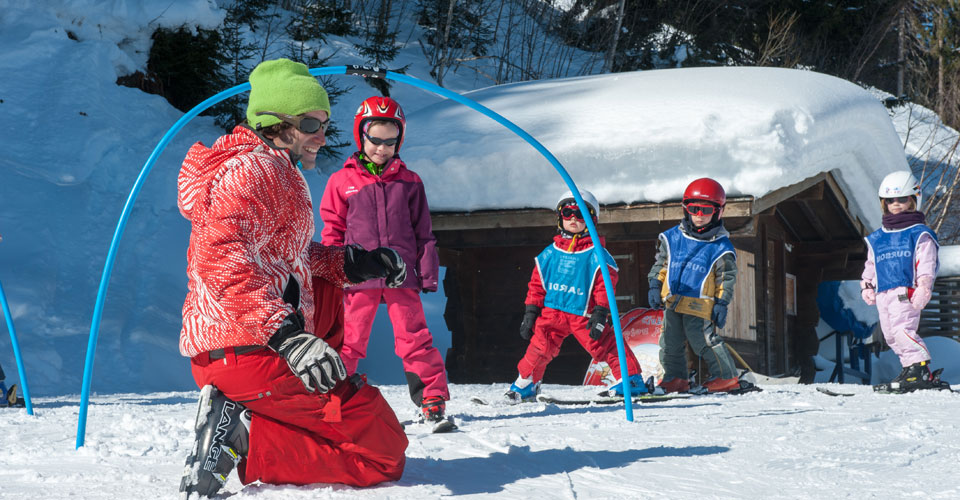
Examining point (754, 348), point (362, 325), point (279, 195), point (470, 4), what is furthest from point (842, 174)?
point (470, 4)

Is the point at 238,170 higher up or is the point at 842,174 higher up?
the point at 842,174

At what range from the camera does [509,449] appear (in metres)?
3.31

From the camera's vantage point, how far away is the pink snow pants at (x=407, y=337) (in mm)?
4387

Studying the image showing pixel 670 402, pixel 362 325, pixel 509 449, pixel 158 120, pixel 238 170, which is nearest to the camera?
pixel 238 170

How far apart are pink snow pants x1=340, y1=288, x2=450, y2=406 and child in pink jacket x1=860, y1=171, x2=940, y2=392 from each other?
414 centimetres

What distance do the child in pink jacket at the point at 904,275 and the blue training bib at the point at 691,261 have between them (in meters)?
1.39

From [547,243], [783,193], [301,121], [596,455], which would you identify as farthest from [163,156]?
[596,455]

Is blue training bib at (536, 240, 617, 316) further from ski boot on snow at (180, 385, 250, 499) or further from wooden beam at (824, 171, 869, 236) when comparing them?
wooden beam at (824, 171, 869, 236)

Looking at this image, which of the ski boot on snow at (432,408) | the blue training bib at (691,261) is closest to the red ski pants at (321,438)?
the ski boot on snow at (432,408)

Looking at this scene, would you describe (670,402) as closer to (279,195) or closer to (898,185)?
(898,185)

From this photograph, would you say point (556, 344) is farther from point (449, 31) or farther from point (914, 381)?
point (449, 31)

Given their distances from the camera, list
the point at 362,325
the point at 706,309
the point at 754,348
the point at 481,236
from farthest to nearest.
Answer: the point at 754,348
the point at 481,236
the point at 706,309
the point at 362,325

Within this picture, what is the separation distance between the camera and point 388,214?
4.75 metres

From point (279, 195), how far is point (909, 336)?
5869 mm
